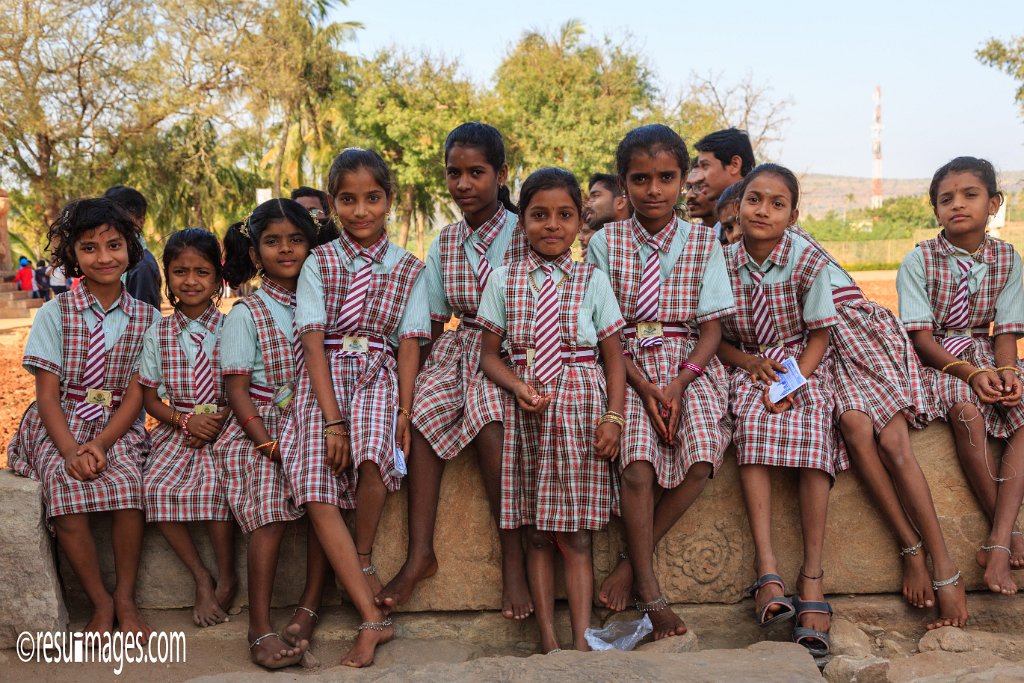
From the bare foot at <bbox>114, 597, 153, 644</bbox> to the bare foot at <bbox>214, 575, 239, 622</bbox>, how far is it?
25cm

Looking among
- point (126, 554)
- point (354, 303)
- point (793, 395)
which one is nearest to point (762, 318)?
point (793, 395)

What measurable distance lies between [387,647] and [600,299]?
1414mm

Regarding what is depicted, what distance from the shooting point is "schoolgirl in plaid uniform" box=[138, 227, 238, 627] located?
10.6 ft

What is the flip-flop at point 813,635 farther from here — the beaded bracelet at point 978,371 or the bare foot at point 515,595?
the beaded bracelet at point 978,371

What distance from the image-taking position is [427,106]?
2541 cm

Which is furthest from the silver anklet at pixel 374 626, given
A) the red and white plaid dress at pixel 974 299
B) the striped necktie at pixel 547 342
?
the red and white plaid dress at pixel 974 299

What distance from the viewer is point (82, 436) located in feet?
10.9

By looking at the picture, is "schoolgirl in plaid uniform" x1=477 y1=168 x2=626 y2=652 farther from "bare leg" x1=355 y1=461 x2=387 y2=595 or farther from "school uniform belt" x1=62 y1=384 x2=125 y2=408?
"school uniform belt" x1=62 y1=384 x2=125 y2=408

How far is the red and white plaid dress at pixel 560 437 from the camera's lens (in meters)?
3.05

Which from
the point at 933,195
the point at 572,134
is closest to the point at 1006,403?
the point at 933,195

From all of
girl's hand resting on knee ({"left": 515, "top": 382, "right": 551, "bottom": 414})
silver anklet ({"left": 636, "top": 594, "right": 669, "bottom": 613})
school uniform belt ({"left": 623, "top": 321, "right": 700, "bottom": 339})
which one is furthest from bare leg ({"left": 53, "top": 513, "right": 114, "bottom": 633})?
school uniform belt ({"left": 623, "top": 321, "right": 700, "bottom": 339})

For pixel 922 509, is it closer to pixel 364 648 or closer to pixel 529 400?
pixel 529 400

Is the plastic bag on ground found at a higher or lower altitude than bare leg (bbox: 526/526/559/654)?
lower

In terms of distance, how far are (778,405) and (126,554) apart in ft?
7.88
